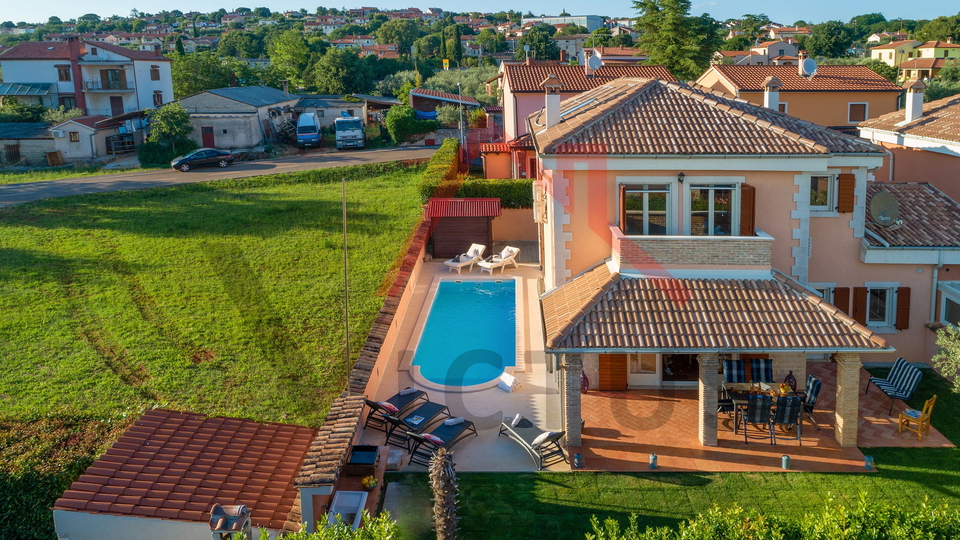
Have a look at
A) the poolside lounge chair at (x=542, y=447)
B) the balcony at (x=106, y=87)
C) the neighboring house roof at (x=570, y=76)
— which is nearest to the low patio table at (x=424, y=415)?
the poolside lounge chair at (x=542, y=447)

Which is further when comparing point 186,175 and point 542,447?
point 186,175

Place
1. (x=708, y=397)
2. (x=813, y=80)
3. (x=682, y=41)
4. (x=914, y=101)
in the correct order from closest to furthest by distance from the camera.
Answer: (x=708, y=397) < (x=914, y=101) < (x=813, y=80) < (x=682, y=41)

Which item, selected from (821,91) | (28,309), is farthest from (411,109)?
(28,309)

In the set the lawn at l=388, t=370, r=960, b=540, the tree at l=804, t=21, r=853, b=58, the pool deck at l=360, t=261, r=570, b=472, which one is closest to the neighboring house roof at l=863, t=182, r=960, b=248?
the lawn at l=388, t=370, r=960, b=540

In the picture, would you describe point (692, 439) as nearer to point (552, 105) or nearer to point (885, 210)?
point (885, 210)

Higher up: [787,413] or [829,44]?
[829,44]

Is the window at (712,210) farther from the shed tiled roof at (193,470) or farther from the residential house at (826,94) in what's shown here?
the residential house at (826,94)

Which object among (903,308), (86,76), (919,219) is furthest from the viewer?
(86,76)

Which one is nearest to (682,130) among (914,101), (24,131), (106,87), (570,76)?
(914,101)

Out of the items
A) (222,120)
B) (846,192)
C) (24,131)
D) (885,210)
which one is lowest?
(885,210)
